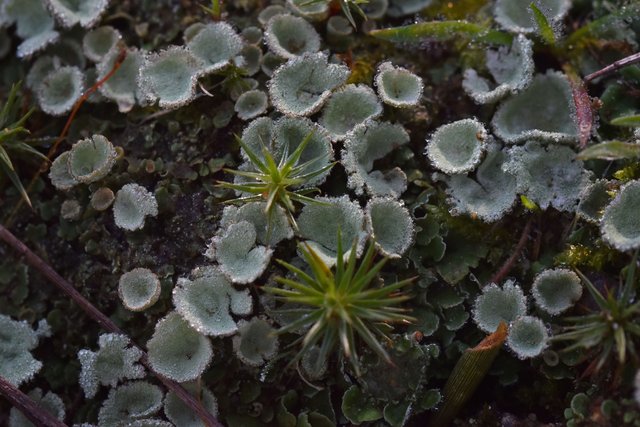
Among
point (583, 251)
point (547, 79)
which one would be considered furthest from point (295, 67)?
point (583, 251)

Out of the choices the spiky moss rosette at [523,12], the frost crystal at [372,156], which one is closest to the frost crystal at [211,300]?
the frost crystal at [372,156]

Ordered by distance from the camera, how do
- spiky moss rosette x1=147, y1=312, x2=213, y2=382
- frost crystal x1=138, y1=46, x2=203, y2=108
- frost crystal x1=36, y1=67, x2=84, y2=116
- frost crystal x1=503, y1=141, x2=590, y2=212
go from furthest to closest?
frost crystal x1=36, y1=67, x2=84, y2=116 → frost crystal x1=138, y1=46, x2=203, y2=108 → frost crystal x1=503, y1=141, x2=590, y2=212 → spiky moss rosette x1=147, y1=312, x2=213, y2=382

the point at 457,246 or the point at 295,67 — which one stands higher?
the point at 295,67

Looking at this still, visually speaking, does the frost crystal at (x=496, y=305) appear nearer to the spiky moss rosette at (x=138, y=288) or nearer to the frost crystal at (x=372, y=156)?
the frost crystal at (x=372, y=156)

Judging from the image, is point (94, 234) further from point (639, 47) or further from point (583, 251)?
point (639, 47)

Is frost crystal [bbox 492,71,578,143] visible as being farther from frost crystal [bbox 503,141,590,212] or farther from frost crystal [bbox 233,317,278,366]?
frost crystal [bbox 233,317,278,366]

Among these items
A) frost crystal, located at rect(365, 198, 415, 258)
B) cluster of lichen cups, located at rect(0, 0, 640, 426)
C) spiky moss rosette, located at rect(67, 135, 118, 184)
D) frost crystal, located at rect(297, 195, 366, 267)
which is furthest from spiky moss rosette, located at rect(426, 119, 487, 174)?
spiky moss rosette, located at rect(67, 135, 118, 184)
